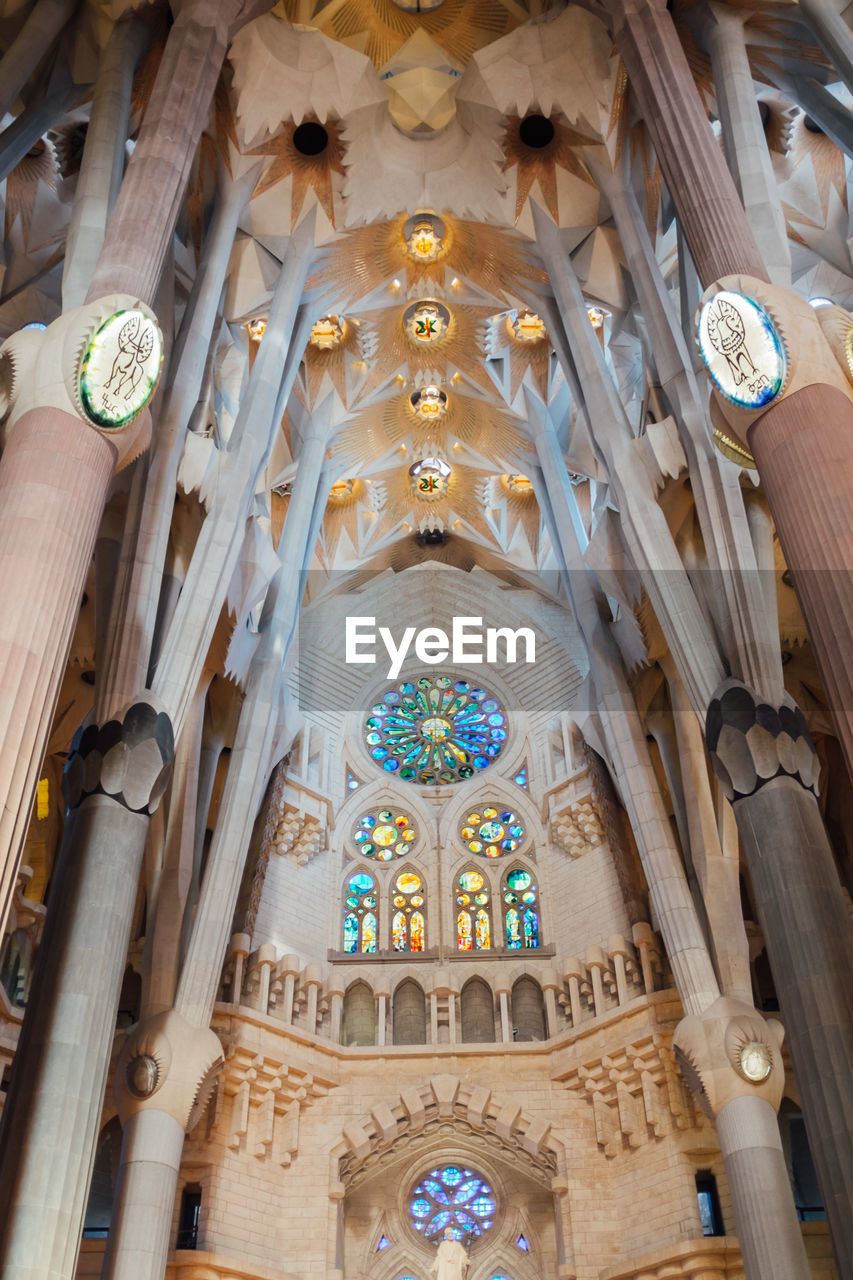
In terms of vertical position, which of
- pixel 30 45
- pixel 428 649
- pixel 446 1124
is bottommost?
pixel 446 1124

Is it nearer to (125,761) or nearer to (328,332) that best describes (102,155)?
(125,761)

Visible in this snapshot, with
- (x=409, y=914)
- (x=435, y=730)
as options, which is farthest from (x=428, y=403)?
(x=409, y=914)

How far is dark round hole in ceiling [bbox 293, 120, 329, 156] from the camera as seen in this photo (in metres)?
15.7

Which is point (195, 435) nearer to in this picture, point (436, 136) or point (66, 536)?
point (66, 536)

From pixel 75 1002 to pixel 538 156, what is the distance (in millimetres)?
12216

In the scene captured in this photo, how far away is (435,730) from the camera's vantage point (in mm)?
19672

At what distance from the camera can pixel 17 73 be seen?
1127 centimetres

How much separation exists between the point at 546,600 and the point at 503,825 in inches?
167

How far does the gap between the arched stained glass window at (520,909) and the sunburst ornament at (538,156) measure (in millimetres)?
9321

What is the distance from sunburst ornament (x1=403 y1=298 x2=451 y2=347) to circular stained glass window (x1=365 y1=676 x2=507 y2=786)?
5787 mm

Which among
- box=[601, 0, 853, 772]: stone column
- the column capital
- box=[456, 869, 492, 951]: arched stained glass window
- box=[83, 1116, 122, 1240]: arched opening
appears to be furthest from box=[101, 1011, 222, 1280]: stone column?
box=[601, 0, 853, 772]: stone column

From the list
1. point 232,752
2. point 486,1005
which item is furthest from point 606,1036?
point 232,752

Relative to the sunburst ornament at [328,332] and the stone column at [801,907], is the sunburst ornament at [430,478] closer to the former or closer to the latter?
the sunburst ornament at [328,332]

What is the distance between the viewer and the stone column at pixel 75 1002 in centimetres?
815
